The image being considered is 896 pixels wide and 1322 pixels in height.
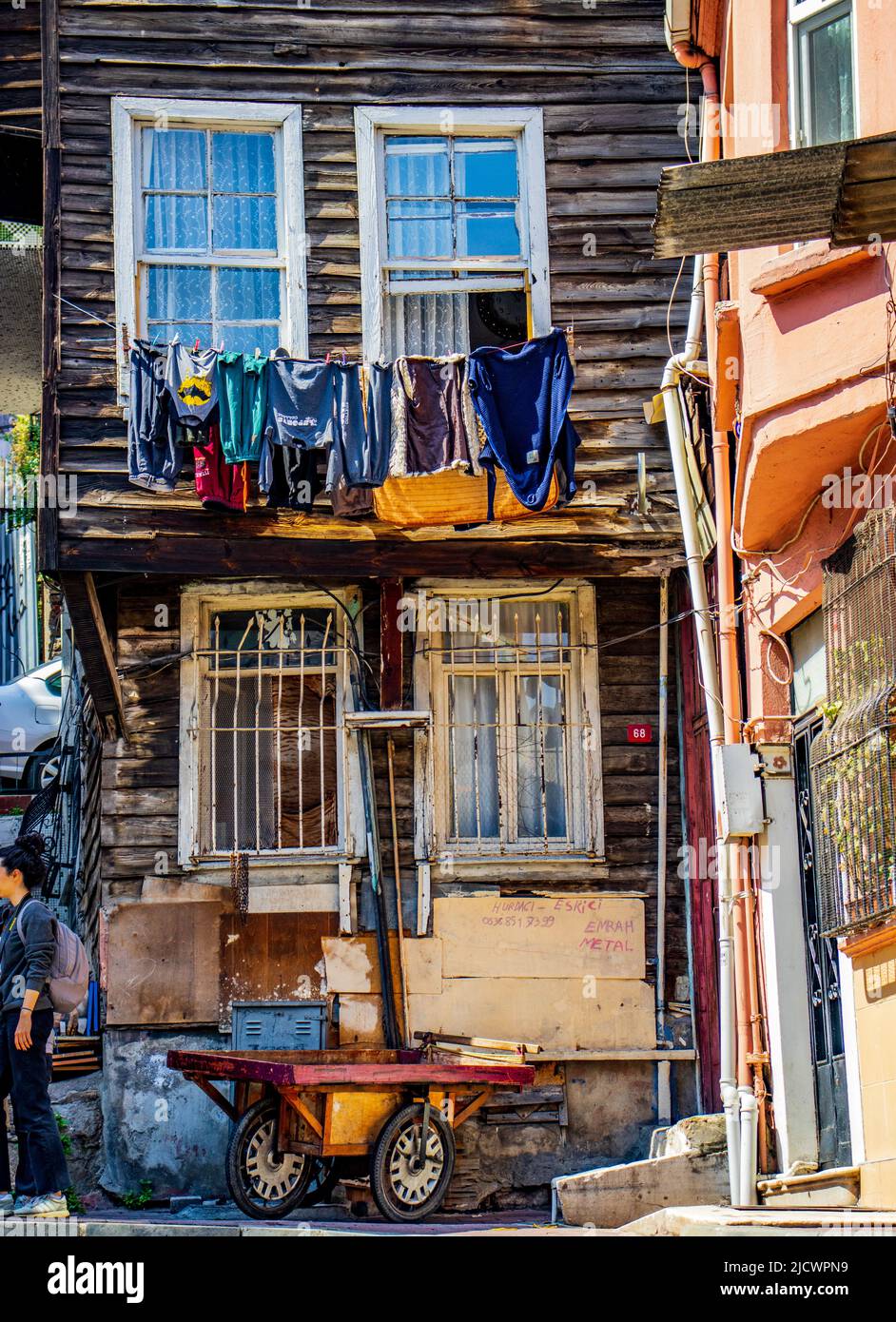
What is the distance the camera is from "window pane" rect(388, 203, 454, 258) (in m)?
13.5

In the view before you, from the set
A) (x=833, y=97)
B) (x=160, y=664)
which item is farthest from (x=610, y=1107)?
(x=833, y=97)

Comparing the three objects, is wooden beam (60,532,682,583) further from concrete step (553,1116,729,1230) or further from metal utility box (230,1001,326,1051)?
concrete step (553,1116,729,1230)

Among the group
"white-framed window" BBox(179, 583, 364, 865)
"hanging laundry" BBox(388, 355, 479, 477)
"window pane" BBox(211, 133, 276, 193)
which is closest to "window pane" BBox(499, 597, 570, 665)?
"white-framed window" BBox(179, 583, 364, 865)

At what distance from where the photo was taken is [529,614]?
1387 cm

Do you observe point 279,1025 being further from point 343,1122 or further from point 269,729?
point 269,729

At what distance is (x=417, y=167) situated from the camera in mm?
13586

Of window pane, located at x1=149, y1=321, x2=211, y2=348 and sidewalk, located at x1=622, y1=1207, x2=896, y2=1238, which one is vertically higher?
window pane, located at x1=149, y1=321, x2=211, y2=348

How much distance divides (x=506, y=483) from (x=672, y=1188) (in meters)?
4.92

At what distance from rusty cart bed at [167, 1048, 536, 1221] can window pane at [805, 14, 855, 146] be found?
19.3 ft

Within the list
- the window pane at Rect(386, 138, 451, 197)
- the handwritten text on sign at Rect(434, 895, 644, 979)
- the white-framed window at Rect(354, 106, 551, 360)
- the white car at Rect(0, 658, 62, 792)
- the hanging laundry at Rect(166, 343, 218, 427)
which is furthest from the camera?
the white car at Rect(0, 658, 62, 792)

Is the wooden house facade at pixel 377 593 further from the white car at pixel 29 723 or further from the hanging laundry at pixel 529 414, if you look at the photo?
the white car at pixel 29 723

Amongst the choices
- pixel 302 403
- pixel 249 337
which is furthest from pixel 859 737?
pixel 249 337

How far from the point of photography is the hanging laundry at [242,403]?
12320 mm

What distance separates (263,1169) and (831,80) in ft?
24.1
